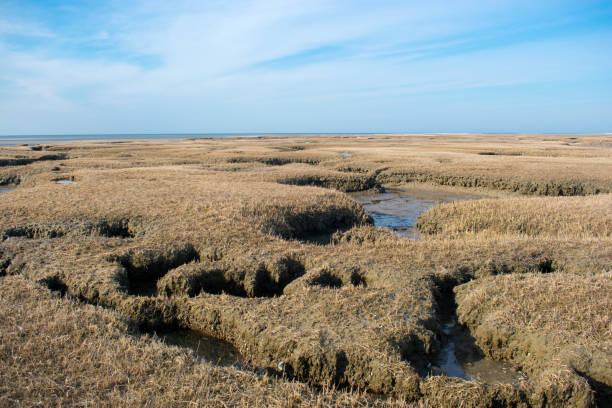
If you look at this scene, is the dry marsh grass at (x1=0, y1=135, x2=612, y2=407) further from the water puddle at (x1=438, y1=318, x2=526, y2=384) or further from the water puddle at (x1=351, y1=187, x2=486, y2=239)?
the water puddle at (x1=351, y1=187, x2=486, y2=239)

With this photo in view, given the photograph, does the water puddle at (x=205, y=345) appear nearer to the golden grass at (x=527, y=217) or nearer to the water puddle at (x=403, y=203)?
the golden grass at (x=527, y=217)

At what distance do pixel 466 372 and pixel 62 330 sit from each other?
694 centimetres

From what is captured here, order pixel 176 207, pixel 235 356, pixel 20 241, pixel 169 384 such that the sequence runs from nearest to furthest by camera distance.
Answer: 1. pixel 169 384
2. pixel 235 356
3. pixel 20 241
4. pixel 176 207

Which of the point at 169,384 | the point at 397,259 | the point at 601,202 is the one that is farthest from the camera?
the point at 601,202

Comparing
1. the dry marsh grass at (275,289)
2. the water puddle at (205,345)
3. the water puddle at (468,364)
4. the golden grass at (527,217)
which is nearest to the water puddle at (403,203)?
the golden grass at (527,217)

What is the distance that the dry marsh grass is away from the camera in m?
5.60

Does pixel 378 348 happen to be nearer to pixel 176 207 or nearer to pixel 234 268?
pixel 234 268

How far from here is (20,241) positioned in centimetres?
1127

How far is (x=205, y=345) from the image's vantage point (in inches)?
292

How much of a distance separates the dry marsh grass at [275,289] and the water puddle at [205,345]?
182 millimetres

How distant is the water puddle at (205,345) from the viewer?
697cm

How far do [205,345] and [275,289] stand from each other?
8.25ft

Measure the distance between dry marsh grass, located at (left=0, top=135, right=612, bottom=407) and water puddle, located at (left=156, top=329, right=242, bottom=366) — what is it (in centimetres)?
18

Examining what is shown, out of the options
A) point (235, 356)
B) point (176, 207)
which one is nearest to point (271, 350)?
point (235, 356)
